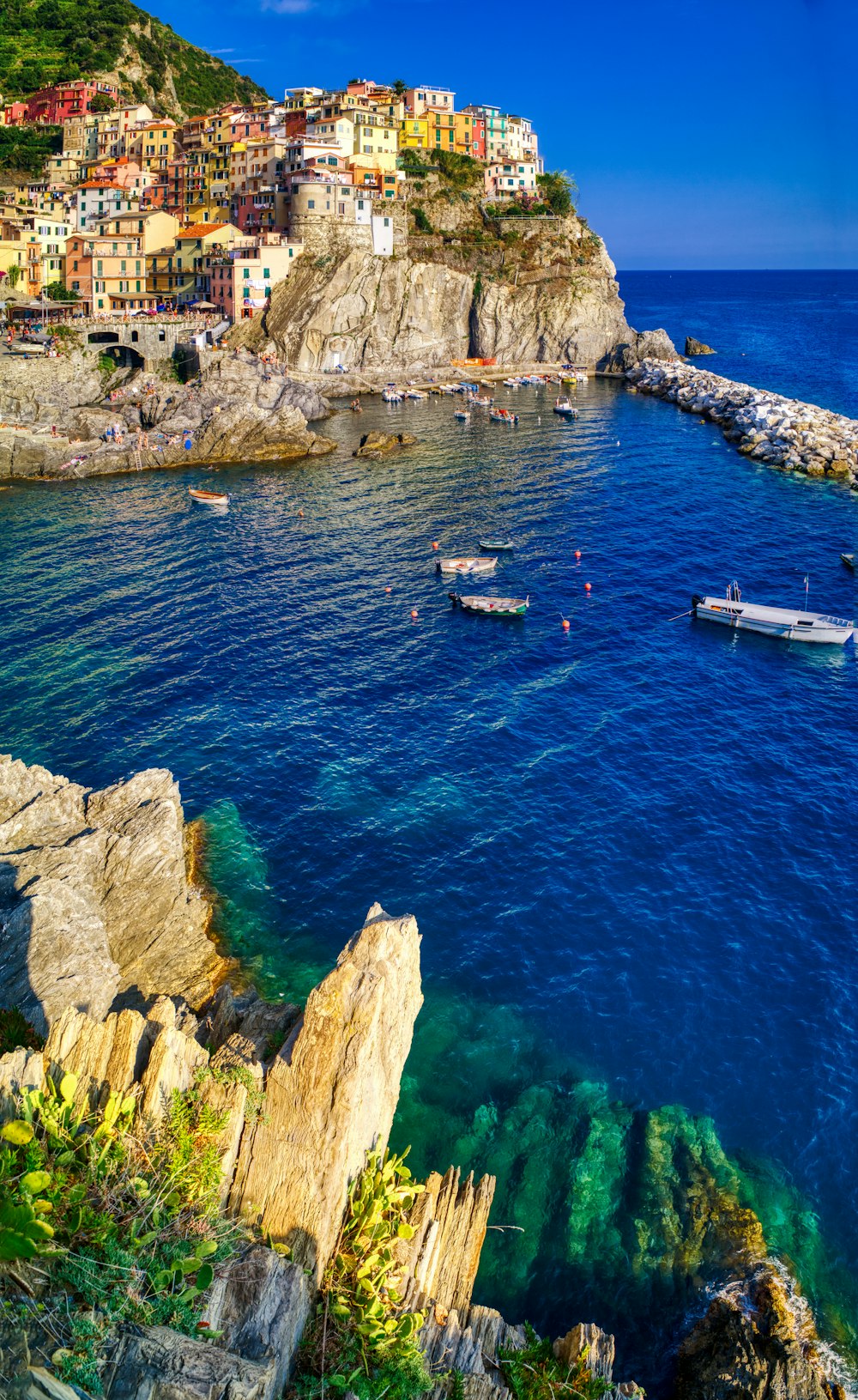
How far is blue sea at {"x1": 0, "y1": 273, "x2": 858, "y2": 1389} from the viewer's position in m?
29.5

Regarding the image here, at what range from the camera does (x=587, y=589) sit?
75562 millimetres

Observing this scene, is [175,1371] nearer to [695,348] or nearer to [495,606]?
[495,606]

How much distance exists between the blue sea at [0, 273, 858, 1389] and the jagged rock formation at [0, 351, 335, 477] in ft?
29.1

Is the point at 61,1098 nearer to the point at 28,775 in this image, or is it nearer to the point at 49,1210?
the point at 49,1210

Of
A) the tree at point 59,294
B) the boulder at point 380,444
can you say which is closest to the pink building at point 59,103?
the tree at point 59,294

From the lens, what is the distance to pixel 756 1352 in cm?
2270

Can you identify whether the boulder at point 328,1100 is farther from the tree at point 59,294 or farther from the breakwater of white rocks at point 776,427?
the tree at point 59,294

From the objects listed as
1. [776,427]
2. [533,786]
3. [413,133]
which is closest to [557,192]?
[413,133]

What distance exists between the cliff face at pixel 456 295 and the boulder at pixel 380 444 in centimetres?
3183

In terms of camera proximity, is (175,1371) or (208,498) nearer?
(175,1371)

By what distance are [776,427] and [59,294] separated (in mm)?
96538

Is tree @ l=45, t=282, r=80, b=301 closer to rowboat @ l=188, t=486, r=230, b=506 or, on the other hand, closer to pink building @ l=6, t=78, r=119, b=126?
rowboat @ l=188, t=486, r=230, b=506

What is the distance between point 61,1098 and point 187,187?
6964 inches

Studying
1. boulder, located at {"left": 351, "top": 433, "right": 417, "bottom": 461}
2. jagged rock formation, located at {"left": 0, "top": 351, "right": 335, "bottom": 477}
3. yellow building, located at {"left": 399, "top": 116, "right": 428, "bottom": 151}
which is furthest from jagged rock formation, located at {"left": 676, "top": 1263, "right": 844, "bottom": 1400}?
yellow building, located at {"left": 399, "top": 116, "right": 428, "bottom": 151}
